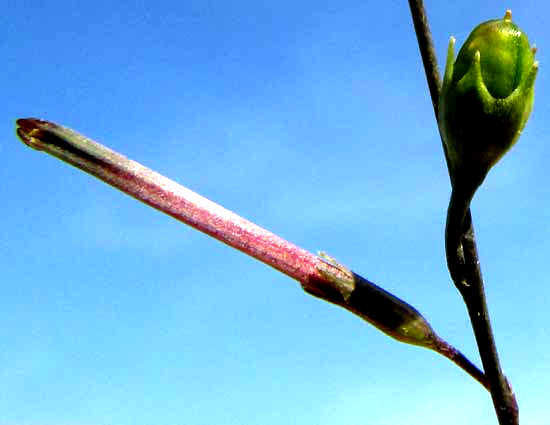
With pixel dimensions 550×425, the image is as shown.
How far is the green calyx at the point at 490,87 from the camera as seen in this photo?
2109 millimetres

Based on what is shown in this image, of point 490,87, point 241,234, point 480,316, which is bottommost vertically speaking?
point 480,316

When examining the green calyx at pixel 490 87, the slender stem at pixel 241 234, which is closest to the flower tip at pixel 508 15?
the green calyx at pixel 490 87

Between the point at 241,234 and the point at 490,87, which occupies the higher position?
the point at 490,87

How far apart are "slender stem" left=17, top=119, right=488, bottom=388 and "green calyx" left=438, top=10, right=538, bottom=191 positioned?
373 mm

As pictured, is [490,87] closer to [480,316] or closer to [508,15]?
[508,15]

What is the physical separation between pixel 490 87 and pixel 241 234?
554mm

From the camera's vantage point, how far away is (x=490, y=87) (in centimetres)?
212

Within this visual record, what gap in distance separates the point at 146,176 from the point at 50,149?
0.20 meters

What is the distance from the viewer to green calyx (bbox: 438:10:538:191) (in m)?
2.11

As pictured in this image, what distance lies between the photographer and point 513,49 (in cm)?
211

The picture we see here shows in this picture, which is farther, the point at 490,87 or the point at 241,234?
the point at 241,234

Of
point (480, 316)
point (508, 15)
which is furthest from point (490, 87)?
point (480, 316)

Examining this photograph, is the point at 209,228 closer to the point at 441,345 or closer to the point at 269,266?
the point at 269,266

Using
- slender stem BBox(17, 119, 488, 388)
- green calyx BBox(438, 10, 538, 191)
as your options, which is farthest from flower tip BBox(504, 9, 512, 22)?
slender stem BBox(17, 119, 488, 388)
